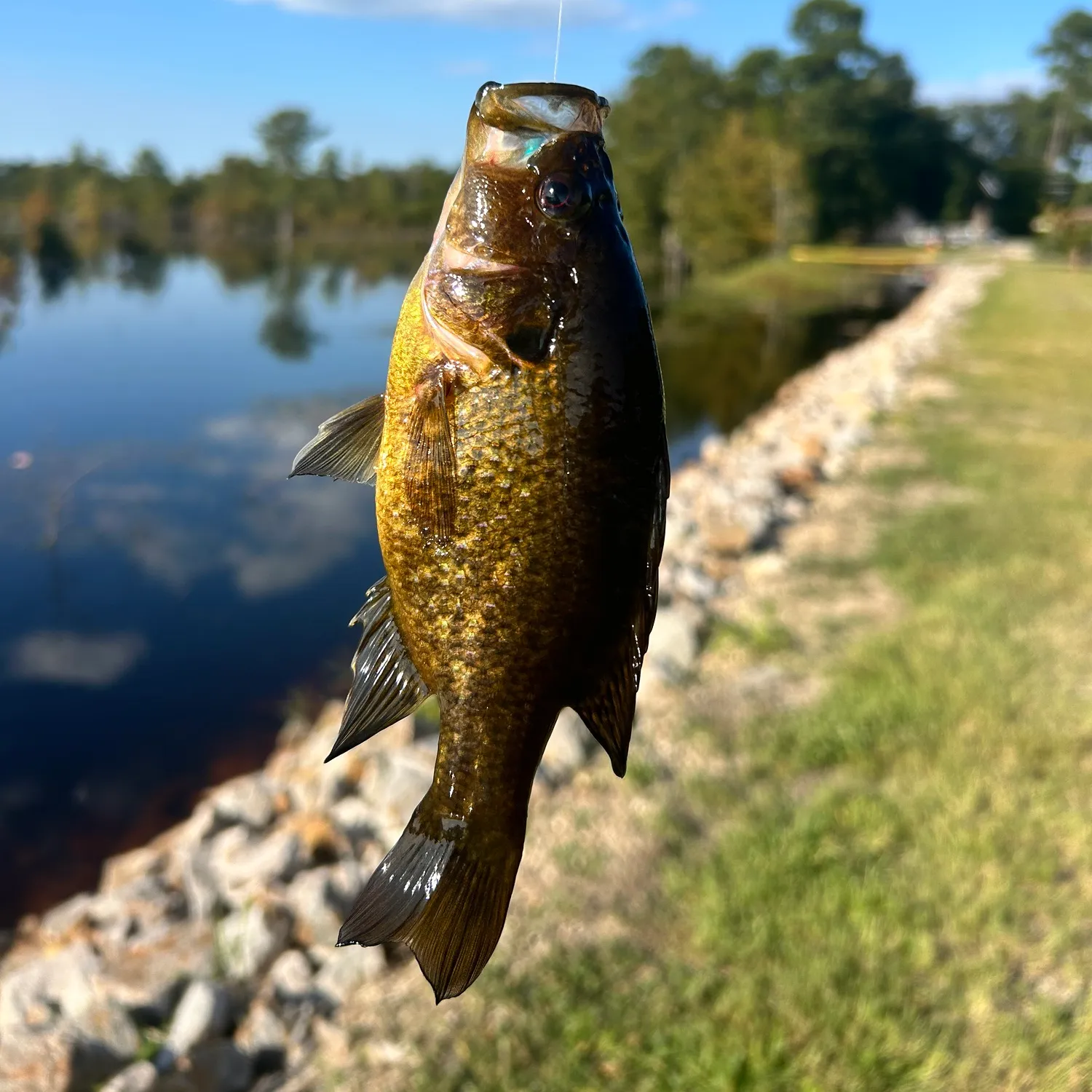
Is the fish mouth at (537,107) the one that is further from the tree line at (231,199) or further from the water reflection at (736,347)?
the tree line at (231,199)

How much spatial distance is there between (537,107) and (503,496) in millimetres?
670

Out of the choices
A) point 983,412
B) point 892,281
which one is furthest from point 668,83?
point 983,412

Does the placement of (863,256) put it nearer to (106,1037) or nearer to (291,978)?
(291,978)

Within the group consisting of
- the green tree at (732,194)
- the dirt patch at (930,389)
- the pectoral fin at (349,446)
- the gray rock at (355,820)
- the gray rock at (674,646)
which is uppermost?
the green tree at (732,194)

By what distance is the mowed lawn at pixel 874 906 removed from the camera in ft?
11.2

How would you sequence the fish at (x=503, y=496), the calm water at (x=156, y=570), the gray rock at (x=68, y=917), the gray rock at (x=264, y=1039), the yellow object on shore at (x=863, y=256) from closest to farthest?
the fish at (x=503, y=496) → the gray rock at (x=264, y=1039) → the gray rock at (x=68, y=917) → the calm water at (x=156, y=570) → the yellow object on shore at (x=863, y=256)

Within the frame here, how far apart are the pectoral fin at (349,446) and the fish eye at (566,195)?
42cm

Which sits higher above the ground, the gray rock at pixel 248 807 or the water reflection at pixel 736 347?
the water reflection at pixel 736 347

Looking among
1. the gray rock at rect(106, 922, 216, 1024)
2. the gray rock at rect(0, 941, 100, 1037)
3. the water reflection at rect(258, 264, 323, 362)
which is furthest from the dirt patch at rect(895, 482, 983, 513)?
the water reflection at rect(258, 264, 323, 362)

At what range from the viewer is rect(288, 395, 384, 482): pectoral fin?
1610mm

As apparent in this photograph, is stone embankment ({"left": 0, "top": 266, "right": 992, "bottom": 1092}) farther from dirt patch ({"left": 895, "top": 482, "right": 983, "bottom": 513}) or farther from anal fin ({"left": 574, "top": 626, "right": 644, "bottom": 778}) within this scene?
anal fin ({"left": 574, "top": 626, "right": 644, "bottom": 778})

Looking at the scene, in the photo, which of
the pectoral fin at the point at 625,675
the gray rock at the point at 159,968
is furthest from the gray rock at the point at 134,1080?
Result: the pectoral fin at the point at 625,675

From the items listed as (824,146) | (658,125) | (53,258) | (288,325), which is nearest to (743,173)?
(658,125)

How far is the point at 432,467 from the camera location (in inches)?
58.9
